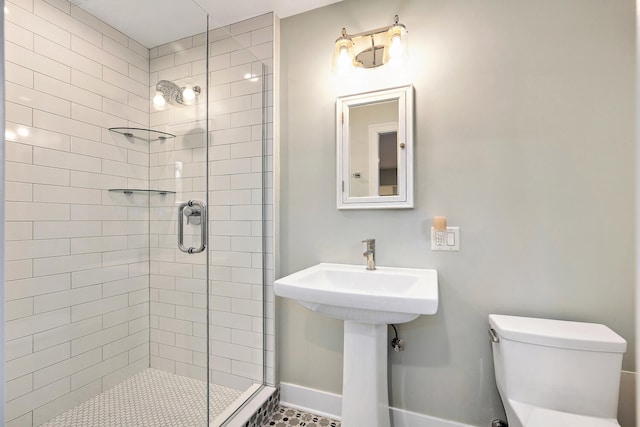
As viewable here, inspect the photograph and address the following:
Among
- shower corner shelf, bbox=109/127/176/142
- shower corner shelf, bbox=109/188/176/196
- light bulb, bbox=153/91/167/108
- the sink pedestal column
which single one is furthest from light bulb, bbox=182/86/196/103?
the sink pedestal column

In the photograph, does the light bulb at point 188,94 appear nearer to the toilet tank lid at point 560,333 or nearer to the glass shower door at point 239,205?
the glass shower door at point 239,205

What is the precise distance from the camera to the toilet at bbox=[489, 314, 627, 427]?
104 cm

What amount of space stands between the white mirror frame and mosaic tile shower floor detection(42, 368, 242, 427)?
1.26 m

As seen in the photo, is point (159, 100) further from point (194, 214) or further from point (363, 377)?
point (363, 377)

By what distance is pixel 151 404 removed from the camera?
1.45m

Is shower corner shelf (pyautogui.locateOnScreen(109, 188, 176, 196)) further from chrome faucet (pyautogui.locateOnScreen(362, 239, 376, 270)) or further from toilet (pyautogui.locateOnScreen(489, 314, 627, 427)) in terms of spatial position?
toilet (pyautogui.locateOnScreen(489, 314, 627, 427))

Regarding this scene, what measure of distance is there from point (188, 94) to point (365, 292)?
1.43 meters

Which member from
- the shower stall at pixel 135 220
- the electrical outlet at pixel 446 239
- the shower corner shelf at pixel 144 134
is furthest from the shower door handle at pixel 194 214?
the electrical outlet at pixel 446 239

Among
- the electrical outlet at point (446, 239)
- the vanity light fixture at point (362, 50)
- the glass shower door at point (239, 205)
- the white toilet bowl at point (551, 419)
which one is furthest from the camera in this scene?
the glass shower door at point (239, 205)

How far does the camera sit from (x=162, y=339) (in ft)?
5.28

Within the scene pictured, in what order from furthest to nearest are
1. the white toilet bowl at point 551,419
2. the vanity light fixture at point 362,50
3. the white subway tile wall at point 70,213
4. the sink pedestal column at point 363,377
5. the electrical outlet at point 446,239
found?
Answer: the vanity light fixture at point 362,50
the electrical outlet at point 446,239
the sink pedestal column at point 363,377
the white subway tile wall at point 70,213
the white toilet bowl at point 551,419

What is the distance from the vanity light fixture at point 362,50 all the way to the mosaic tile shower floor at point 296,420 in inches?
76.2

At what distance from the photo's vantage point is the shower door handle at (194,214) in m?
1.60

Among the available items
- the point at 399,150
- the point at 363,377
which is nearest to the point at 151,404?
the point at 363,377
